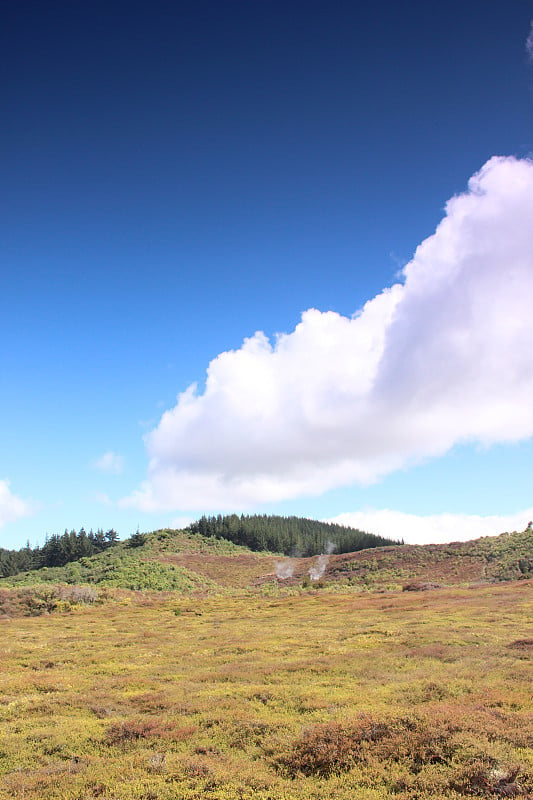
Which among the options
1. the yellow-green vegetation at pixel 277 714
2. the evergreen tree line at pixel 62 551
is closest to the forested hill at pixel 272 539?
the evergreen tree line at pixel 62 551

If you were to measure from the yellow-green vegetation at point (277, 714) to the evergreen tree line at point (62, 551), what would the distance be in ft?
334

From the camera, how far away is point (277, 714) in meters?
17.3

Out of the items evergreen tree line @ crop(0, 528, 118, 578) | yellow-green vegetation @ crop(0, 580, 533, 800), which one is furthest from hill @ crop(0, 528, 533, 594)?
yellow-green vegetation @ crop(0, 580, 533, 800)

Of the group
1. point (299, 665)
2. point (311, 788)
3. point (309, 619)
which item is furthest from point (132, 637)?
point (311, 788)

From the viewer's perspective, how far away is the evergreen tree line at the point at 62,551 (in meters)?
132

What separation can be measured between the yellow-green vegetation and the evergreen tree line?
334 feet

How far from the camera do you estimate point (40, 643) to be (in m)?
37.2

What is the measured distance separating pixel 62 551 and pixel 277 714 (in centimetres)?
13231

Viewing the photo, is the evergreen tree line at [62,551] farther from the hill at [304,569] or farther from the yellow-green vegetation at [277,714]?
the yellow-green vegetation at [277,714]

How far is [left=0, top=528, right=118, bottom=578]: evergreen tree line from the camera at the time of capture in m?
132

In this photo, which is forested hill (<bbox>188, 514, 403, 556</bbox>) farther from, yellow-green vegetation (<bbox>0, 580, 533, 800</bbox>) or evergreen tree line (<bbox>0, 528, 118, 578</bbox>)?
yellow-green vegetation (<bbox>0, 580, 533, 800</bbox>)

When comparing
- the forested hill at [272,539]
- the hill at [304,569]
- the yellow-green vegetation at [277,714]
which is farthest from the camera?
the forested hill at [272,539]

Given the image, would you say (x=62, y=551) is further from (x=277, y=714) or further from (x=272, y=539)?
(x=277, y=714)

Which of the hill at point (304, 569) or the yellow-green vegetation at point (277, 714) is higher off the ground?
the yellow-green vegetation at point (277, 714)
